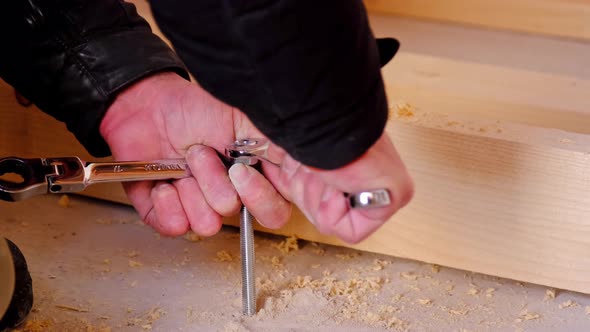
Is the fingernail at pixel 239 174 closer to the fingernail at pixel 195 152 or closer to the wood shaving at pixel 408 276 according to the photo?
the fingernail at pixel 195 152

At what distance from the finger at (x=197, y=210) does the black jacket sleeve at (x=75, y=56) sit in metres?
0.17

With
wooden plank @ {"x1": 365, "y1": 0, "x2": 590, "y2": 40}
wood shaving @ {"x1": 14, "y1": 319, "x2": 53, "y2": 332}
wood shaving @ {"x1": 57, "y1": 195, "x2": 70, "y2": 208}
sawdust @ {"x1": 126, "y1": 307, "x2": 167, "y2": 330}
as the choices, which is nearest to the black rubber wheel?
wood shaving @ {"x1": 14, "y1": 319, "x2": 53, "y2": 332}

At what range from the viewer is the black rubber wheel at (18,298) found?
86 cm

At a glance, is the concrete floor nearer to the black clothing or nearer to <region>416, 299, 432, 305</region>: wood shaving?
<region>416, 299, 432, 305</region>: wood shaving

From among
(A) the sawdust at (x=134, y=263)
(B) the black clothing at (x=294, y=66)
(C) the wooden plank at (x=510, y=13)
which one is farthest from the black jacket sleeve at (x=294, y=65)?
(C) the wooden plank at (x=510, y=13)

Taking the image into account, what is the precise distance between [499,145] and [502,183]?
0.05 m

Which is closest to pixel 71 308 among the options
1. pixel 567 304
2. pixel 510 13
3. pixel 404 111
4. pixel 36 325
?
pixel 36 325

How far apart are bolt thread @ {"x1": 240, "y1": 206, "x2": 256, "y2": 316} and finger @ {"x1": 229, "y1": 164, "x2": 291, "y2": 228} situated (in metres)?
0.01

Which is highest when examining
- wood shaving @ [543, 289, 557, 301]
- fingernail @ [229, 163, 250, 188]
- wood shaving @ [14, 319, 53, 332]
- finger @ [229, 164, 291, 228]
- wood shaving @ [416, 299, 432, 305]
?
fingernail @ [229, 163, 250, 188]

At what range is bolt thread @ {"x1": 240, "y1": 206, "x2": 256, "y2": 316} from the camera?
36.1 inches

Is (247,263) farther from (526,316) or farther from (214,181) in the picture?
(526,316)

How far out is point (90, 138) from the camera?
1066 millimetres

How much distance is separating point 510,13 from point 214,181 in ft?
3.54

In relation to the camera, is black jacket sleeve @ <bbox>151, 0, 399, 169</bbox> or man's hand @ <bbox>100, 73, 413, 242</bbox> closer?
black jacket sleeve @ <bbox>151, 0, 399, 169</bbox>
